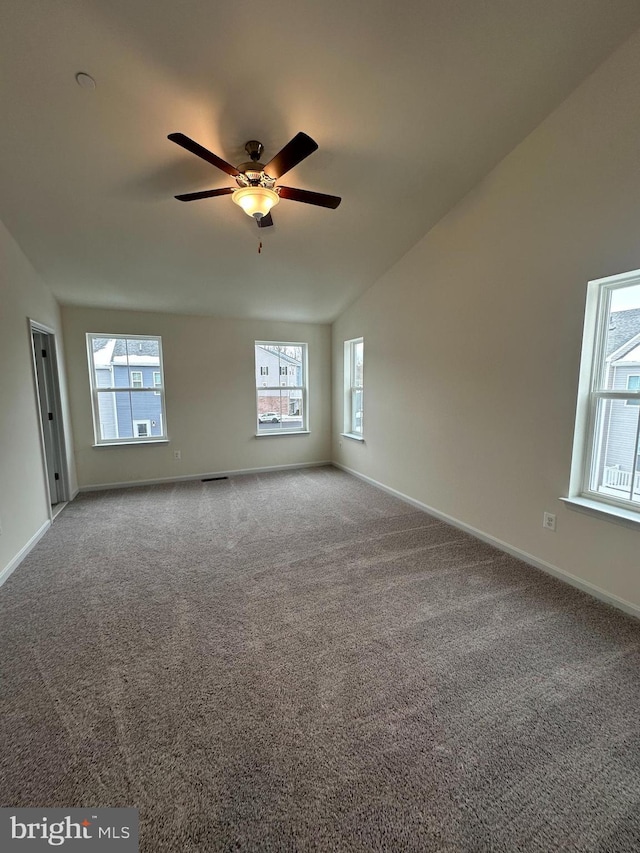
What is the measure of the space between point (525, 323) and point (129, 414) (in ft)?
15.6

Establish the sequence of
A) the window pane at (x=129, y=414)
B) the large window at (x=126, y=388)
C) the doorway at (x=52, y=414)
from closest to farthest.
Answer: the doorway at (x=52, y=414)
the large window at (x=126, y=388)
the window pane at (x=129, y=414)

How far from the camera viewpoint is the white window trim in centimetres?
226

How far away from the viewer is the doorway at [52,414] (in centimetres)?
396

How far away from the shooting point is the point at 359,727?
150 cm

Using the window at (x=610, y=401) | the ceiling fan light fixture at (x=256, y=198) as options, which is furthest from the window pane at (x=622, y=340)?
the ceiling fan light fixture at (x=256, y=198)

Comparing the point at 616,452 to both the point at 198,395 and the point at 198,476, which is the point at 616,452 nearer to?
the point at 198,395

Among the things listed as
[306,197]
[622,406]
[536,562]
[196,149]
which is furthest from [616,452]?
[196,149]

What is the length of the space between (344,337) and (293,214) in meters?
2.42

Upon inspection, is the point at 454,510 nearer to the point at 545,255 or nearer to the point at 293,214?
the point at 545,255

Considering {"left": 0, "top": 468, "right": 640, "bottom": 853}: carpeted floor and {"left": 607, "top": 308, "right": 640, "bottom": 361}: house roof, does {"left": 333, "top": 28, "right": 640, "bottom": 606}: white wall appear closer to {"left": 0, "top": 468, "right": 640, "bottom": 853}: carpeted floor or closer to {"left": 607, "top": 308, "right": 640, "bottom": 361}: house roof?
{"left": 607, "top": 308, "right": 640, "bottom": 361}: house roof

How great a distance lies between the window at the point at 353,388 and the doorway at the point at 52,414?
3.71m

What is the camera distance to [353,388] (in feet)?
18.1

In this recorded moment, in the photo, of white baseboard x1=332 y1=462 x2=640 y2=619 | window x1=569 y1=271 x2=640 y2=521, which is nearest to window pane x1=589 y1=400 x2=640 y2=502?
window x1=569 y1=271 x2=640 y2=521

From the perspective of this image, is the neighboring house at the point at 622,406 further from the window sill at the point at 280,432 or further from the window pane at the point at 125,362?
the window pane at the point at 125,362
